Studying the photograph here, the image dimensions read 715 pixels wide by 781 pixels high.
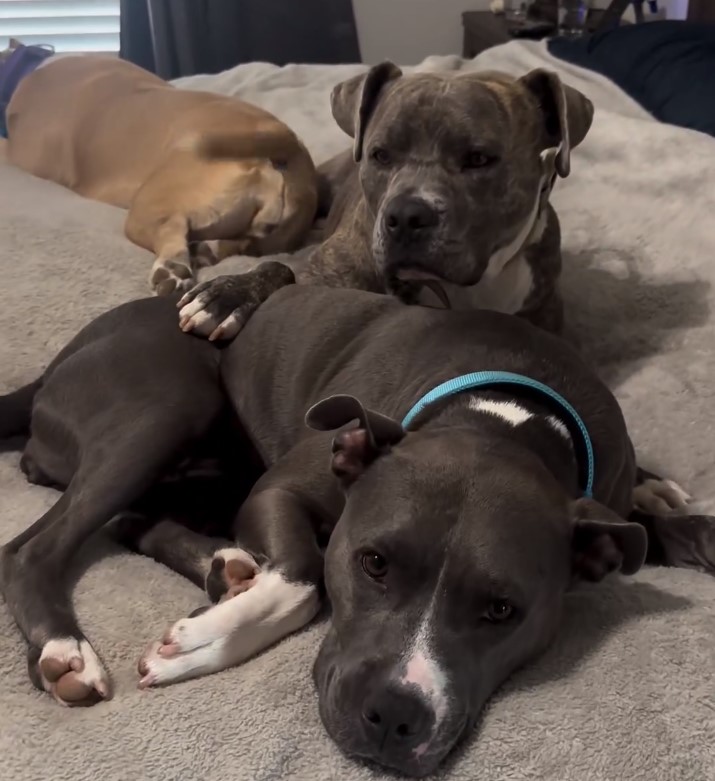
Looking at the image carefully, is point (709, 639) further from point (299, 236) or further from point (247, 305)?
point (299, 236)

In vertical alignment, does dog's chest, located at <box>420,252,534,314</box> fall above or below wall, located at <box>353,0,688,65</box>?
above

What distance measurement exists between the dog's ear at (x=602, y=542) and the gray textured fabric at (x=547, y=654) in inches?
4.1

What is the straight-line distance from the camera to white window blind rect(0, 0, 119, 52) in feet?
18.5

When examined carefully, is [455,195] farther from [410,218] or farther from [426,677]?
[426,677]

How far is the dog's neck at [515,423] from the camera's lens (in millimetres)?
1668

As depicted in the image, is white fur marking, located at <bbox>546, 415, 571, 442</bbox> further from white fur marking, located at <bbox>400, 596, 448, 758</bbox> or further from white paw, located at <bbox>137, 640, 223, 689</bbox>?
white paw, located at <bbox>137, 640, 223, 689</bbox>

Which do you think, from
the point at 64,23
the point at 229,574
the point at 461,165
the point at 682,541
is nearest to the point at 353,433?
the point at 229,574

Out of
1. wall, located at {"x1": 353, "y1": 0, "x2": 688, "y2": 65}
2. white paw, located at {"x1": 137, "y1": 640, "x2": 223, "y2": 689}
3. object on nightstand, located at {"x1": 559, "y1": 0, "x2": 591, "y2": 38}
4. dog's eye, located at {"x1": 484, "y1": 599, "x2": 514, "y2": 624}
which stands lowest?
wall, located at {"x1": 353, "y1": 0, "x2": 688, "y2": 65}

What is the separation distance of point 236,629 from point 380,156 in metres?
1.30

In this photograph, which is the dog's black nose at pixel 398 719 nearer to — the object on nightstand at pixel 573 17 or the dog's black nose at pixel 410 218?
the dog's black nose at pixel 410 218

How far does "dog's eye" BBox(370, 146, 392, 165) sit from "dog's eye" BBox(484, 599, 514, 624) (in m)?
1.32

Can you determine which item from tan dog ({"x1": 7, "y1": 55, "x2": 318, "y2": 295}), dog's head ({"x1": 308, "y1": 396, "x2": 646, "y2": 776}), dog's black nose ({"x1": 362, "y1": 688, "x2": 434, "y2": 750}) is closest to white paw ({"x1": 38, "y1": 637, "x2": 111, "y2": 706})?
dog's head ({"x1": 308, "y1": 396, "x2": 646, "y2": 776})

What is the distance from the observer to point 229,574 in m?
1.69

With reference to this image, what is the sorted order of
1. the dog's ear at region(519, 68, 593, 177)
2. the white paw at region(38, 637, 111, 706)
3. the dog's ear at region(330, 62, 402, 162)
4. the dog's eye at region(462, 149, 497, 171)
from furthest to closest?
the dog's ear at region(330, 62, 402, 162) → the dog's ear at region(519, 68, 593, 177) → the dog's eye at region(462, 149, 497, 171) → the white paw at region(38, 637, 111, 706)
